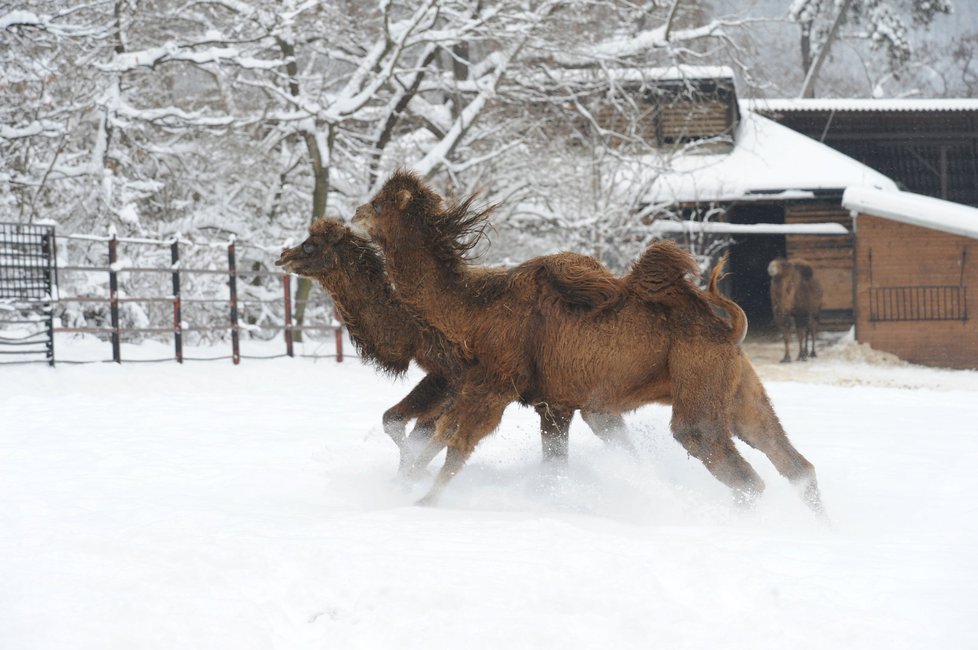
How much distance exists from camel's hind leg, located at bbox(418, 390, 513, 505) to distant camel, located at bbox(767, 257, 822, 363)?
1407 cm

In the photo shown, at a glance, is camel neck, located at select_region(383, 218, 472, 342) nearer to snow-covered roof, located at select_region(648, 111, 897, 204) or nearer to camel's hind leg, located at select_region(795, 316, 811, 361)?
camel's hind leg, located at select_region(795, 316, 811, 361)

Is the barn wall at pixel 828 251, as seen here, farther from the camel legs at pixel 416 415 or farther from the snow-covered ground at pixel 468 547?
the camel legs at pixel 416 415

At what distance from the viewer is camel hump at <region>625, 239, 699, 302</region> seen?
568 centimetres

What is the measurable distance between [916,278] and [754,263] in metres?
6.37

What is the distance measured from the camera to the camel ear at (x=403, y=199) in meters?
6.22

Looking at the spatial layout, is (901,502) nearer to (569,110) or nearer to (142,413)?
(142,413)

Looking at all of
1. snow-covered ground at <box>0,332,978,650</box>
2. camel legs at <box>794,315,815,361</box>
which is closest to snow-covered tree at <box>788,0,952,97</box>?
camel legs at <box>794,315,815,361</box>

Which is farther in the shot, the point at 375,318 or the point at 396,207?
the point at 375,318

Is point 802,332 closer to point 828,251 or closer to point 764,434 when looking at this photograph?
point 828,251

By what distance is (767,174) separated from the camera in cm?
2241

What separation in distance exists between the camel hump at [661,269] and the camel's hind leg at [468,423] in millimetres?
999

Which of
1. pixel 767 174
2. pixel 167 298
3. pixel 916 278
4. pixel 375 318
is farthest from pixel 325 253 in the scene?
pixel 767 174

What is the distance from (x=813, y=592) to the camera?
155 inches

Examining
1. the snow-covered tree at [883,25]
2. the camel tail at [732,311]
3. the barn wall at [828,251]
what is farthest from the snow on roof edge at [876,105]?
the camel tail at [732,311]
